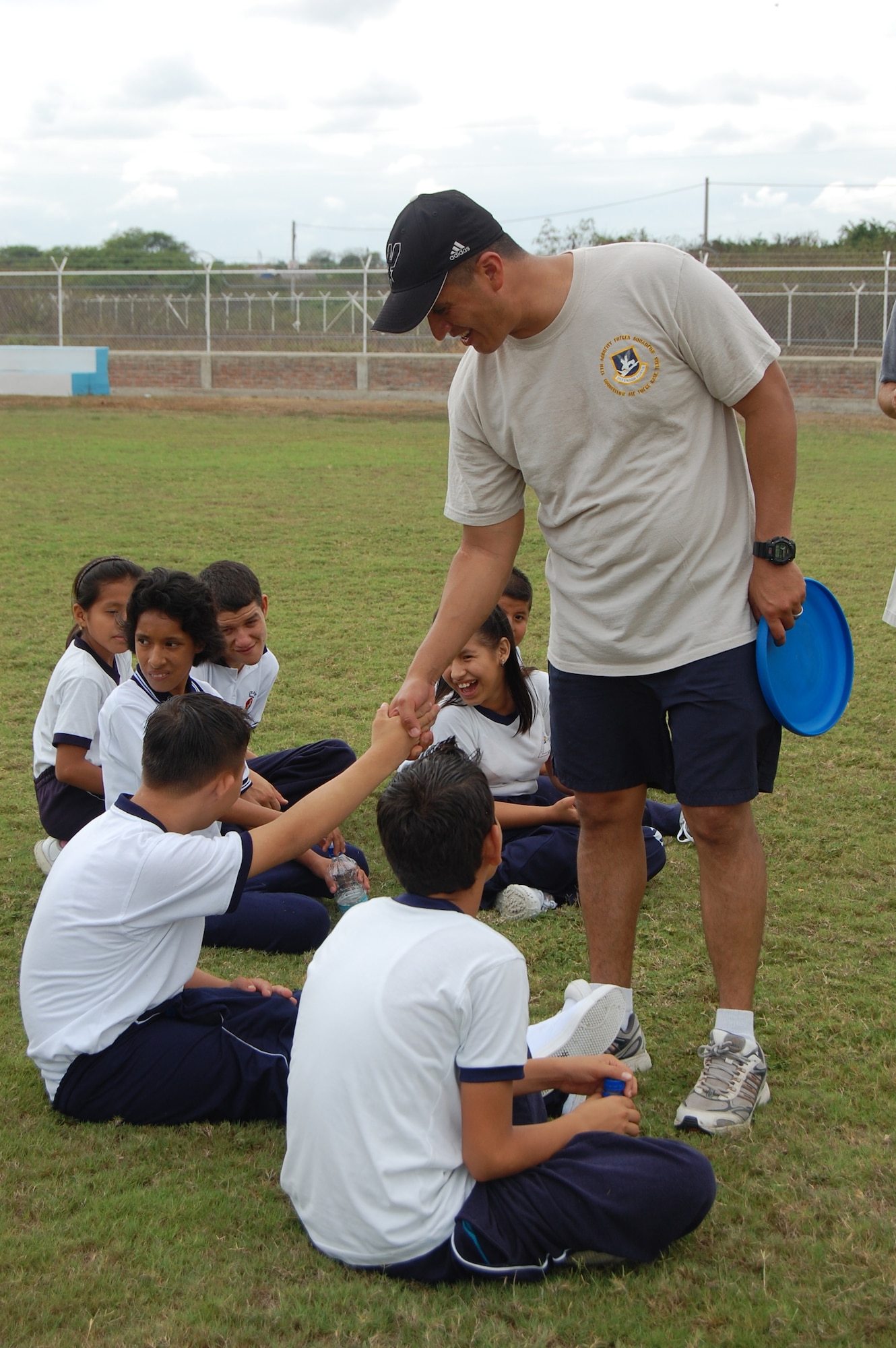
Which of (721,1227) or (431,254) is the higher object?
(431,254)

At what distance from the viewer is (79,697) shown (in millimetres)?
4039

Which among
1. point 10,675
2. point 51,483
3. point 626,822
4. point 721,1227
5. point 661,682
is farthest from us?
point 51,483

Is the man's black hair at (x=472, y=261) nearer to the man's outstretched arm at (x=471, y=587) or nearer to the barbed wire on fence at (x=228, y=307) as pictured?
the man's outstretched arm at (x=471, y=587)

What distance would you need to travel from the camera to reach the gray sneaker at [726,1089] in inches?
105

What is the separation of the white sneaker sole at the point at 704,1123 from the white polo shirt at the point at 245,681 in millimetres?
2198

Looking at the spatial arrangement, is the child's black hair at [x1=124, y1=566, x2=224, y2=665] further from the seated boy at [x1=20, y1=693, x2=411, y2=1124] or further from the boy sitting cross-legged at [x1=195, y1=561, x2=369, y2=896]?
the seated boy at [x1=20, y1=693, x2=411, y2=1124]

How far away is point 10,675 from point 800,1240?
16.4ft

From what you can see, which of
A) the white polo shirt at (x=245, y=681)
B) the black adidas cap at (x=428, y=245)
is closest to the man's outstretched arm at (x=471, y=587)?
the black adidas cap at (x=428, y=245)

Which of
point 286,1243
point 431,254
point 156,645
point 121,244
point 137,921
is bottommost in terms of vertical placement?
point 286,1243

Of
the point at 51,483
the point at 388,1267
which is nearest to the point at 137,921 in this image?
the point at 388,1267

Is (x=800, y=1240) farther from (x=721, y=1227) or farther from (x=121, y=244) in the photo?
(x=121, y=244)

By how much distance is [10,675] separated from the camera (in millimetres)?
6328

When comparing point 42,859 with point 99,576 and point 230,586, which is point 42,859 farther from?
point 230,586

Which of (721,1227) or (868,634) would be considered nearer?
(721,1227)
